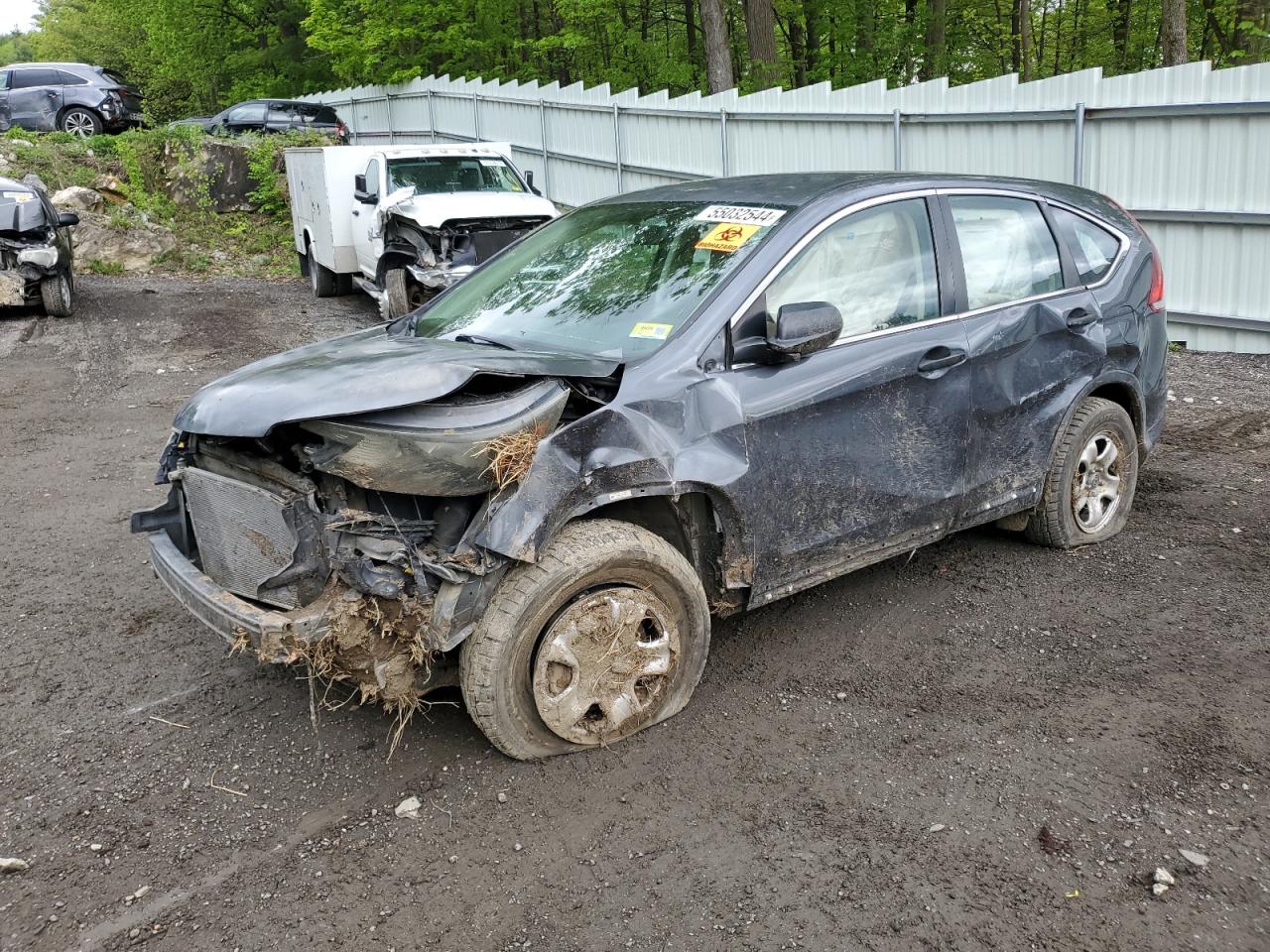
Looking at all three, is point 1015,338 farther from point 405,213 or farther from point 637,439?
point 405,213

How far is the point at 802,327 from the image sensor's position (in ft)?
12.9

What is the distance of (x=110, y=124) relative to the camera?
86.9ft

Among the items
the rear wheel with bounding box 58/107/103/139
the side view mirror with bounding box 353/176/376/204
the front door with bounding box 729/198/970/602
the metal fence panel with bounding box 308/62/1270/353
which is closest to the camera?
the front door with bounding box 729/198/970/602

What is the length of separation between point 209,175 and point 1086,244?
17.5m

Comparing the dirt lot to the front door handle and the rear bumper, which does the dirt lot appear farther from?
the front door handle

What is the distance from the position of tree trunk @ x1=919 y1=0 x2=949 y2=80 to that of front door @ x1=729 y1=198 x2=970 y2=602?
2049 cm

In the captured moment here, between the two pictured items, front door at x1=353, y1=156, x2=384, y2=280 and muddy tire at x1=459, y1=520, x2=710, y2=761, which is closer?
muddy tire at x1=459, y1=520, x2=710, y2=761

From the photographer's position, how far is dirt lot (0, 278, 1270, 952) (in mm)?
3057

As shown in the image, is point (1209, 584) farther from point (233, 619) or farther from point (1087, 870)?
point (233, 619)

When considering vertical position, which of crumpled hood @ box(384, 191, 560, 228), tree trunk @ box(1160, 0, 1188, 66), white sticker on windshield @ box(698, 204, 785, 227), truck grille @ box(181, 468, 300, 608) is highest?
tree trunk @ box(1160, 0, 1188, 66)

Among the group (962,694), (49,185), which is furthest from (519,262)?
(49,185)

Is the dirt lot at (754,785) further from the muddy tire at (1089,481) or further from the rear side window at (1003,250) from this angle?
the rear side window at (1003,250)

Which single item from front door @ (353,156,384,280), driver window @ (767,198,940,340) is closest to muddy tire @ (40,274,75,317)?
front door @ (353,156,384,280)

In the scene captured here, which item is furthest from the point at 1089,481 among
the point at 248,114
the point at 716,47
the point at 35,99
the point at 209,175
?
the point at 35,99
